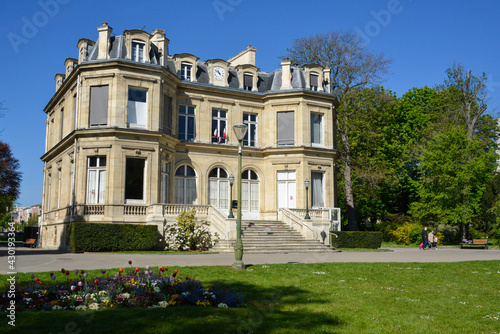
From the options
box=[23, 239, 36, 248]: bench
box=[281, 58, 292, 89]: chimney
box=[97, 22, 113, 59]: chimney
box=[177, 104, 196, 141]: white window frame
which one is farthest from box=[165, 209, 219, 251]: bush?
box=[281, 58, 292, 89]: chimney

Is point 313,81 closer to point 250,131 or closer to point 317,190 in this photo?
point 250,131

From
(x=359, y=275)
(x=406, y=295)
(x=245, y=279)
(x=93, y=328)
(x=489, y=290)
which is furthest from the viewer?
(x=359, y=275)

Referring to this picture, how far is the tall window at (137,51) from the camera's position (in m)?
27.1

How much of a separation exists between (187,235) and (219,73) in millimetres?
13032

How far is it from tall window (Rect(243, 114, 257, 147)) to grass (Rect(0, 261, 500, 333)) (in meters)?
19.0

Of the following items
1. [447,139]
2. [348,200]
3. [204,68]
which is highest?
[204,68]

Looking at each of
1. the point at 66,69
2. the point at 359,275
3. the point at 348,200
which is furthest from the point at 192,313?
the point at 348,200

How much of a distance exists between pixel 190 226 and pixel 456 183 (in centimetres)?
2290

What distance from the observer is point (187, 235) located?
78.6 feet

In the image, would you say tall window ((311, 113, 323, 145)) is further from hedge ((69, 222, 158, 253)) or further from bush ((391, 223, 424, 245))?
hedge ((69, 222, 158, 253))

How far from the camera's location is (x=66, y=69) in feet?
108

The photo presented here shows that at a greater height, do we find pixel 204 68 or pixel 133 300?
pixel 204 68

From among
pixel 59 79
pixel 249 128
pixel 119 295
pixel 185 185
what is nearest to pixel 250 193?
pixel 249 128

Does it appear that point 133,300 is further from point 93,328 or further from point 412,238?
point 412,238
